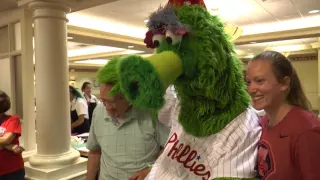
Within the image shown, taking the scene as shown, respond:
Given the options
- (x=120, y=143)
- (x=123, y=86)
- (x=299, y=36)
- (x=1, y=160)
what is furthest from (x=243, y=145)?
(x=299, y=36)

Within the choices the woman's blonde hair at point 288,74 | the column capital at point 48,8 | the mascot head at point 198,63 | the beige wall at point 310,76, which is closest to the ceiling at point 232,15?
the column capital at point 48,8

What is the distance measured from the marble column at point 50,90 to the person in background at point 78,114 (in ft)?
3.17

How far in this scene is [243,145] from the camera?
71 centimetres

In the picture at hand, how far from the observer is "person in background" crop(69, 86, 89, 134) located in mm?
3408

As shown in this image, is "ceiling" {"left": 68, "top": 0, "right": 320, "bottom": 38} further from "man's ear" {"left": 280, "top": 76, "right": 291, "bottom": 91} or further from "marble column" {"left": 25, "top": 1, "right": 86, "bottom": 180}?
"man's ear" {"left": 280, "top": 76, "right": 291, "bottom": 91}

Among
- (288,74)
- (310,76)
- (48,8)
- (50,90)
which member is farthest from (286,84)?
(310,76)

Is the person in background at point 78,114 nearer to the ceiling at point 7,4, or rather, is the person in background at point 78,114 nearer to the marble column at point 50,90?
the marble column at point 50,90

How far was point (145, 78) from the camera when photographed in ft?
2.02

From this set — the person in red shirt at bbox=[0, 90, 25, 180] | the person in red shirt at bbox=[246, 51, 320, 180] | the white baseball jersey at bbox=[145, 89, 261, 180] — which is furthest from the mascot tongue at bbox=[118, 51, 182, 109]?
the person in red shirt at bbox=[0, 90, 25, 180]

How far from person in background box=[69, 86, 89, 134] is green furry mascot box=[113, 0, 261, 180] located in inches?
110

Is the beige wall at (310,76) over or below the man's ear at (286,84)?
over

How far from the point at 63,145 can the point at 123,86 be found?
2001mm

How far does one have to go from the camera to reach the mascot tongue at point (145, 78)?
62 centimetres

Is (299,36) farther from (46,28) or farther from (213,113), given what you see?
(213,113)
